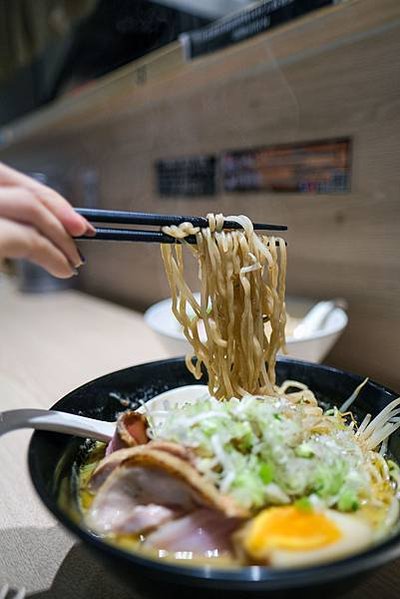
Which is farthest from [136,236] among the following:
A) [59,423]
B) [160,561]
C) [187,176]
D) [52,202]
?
[187,176]

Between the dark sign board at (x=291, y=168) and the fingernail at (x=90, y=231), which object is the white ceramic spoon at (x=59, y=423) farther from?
the dark sign board at (x=291, y=168)

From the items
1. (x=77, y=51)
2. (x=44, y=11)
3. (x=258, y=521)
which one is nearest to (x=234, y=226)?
(x=258, y=521)

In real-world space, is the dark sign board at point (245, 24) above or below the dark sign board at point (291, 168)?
above

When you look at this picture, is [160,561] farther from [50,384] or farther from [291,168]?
[291,168]

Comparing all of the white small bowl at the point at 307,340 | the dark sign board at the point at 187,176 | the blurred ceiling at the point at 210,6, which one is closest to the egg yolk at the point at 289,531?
the white small bowl at the point at 307,340

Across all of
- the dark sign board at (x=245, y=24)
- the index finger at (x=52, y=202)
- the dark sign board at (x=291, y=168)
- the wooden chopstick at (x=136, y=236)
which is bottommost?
the wooden chopstick at (x=136, y=236)

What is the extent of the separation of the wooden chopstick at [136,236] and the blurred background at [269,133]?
0.40ft

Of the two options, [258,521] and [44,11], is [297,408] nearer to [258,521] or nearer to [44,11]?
[258,521]

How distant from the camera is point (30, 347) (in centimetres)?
142

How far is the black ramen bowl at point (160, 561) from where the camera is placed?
39cm

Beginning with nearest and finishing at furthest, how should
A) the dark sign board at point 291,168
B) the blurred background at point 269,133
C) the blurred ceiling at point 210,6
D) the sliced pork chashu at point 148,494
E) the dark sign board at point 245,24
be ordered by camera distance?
the sliced pork chashu at point 148,494 < the dark sign board at point 245,24 < the blurred background at point 269,133 < the dark sign board at point 291,168 < the blurred ceiling at point 210,6

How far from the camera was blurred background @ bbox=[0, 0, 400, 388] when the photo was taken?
996 millimetres

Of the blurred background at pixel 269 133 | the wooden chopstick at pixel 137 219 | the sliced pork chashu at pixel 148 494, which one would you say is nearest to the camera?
the sliced pork chashu at pixel 148 494

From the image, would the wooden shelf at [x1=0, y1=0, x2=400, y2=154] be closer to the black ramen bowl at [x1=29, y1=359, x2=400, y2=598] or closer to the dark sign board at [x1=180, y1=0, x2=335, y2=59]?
the dark sign board at [x1=180, y1=0, x2=335, y2=59]
